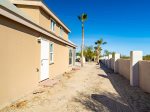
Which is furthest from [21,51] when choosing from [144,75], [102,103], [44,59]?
[144,75]

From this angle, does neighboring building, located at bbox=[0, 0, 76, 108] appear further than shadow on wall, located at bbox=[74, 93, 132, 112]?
Yes

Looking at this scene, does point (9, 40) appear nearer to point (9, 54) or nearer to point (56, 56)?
point (9, 54)

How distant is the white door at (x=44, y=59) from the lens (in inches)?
425

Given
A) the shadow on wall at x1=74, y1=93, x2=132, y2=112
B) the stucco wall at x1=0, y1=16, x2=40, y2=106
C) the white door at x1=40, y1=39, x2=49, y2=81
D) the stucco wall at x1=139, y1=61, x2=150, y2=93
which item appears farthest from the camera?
the white door at x1=40, y1=39, x2=49, y2=81

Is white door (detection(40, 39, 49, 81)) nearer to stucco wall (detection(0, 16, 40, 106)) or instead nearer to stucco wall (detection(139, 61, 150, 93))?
stucco wall (detection(0, 16, 40, 106))

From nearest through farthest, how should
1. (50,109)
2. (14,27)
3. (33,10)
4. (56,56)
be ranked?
(50,109), (14,27), (33,10), (56,56)

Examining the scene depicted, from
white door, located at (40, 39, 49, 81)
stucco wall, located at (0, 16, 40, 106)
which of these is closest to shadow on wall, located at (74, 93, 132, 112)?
stucco wall, located at (0, 16, 40, 106)

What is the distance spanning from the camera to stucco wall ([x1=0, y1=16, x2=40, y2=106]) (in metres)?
6.13

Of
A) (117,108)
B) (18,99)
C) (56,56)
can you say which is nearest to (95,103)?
(117,108)

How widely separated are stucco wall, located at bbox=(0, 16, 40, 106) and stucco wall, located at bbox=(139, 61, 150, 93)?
5.67m

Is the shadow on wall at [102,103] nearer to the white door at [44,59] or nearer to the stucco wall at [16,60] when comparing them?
the stucco wall at [16,60]

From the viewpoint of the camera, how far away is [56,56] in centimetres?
1471

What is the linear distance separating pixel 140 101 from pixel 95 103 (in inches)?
74.5

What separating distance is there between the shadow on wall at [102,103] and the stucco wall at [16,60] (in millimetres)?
2468
